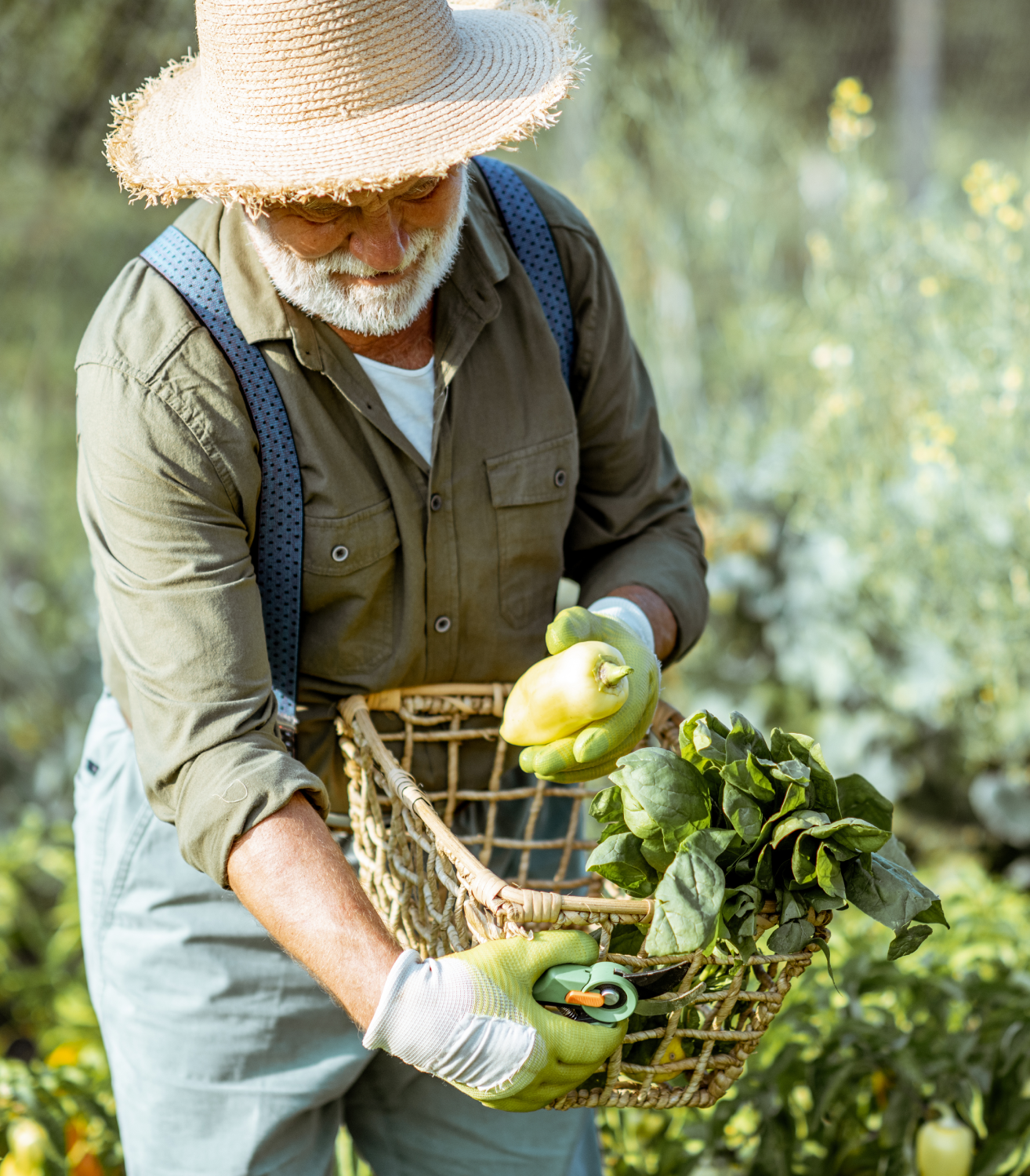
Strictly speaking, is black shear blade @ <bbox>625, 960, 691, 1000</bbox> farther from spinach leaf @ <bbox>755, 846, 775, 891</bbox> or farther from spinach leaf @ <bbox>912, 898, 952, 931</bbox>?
spinach leaf @ <bbox>912, 898, 952, 931</bbox>

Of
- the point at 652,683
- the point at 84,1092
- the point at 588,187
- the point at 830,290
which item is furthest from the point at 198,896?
the point at 588,187

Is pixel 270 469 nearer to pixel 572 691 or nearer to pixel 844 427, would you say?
pixel 572 691

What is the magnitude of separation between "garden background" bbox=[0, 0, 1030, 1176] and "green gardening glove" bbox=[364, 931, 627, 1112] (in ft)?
3.13

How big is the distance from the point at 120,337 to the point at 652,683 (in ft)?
2.49

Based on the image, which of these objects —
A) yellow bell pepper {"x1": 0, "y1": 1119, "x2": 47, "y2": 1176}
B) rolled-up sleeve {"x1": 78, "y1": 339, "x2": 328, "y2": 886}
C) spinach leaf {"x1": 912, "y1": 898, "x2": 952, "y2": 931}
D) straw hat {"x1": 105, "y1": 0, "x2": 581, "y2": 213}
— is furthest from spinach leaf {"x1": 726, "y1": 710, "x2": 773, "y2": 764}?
yellow bell pepper {"x1": 0, "y1": 1119, "x2": 47, "y2": 1176}

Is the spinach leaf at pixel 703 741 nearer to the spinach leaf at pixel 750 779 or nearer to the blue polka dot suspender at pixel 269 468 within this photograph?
the spinach leaf at pixel 750 779

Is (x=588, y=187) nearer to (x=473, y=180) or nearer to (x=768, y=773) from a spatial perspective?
(x=473, y=180)

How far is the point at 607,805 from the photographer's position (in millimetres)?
1296

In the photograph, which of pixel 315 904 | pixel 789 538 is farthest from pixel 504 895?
pixel 789 538

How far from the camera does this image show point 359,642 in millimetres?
1633

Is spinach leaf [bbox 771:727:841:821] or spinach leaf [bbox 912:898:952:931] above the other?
spinach leaf [bbox 771:727:841:821]

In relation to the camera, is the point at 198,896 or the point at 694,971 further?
the point at 198,896

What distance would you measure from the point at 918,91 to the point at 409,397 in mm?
4103

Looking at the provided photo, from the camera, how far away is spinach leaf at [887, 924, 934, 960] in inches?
47.9
